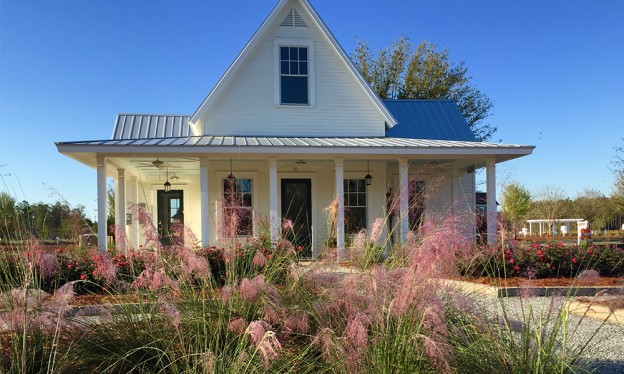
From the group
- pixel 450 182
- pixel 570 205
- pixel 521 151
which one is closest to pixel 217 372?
pixel 521 151

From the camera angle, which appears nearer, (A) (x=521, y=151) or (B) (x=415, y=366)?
(B) (x=415, y=366)

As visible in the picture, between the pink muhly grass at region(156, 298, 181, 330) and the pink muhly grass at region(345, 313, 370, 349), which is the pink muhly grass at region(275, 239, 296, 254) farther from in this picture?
the pink muhly grass at region(345, 313, 370, 349)

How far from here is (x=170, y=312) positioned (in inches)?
113

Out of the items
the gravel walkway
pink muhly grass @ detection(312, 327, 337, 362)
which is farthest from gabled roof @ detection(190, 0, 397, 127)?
pink muhly grass @ detection(312, 327, 337, 362)

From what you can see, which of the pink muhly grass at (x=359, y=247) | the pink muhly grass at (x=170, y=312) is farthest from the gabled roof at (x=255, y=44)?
the pink muhly grass at (x=170, y=312)

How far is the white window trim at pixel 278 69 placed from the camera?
13141mm

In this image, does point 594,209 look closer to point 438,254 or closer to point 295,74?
point 295,74

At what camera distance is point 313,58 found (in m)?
13.3

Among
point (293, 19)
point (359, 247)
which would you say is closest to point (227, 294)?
point (359, 247)

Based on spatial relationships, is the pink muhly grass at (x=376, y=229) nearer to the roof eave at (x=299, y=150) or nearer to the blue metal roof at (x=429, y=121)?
the roof eave at (x=299, y=150)

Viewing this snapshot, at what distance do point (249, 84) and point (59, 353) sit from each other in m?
10.8

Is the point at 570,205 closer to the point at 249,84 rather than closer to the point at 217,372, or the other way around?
the point at 249,84

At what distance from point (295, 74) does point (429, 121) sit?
17.1 ft

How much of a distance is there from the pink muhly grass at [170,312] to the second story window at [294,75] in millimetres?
10685
